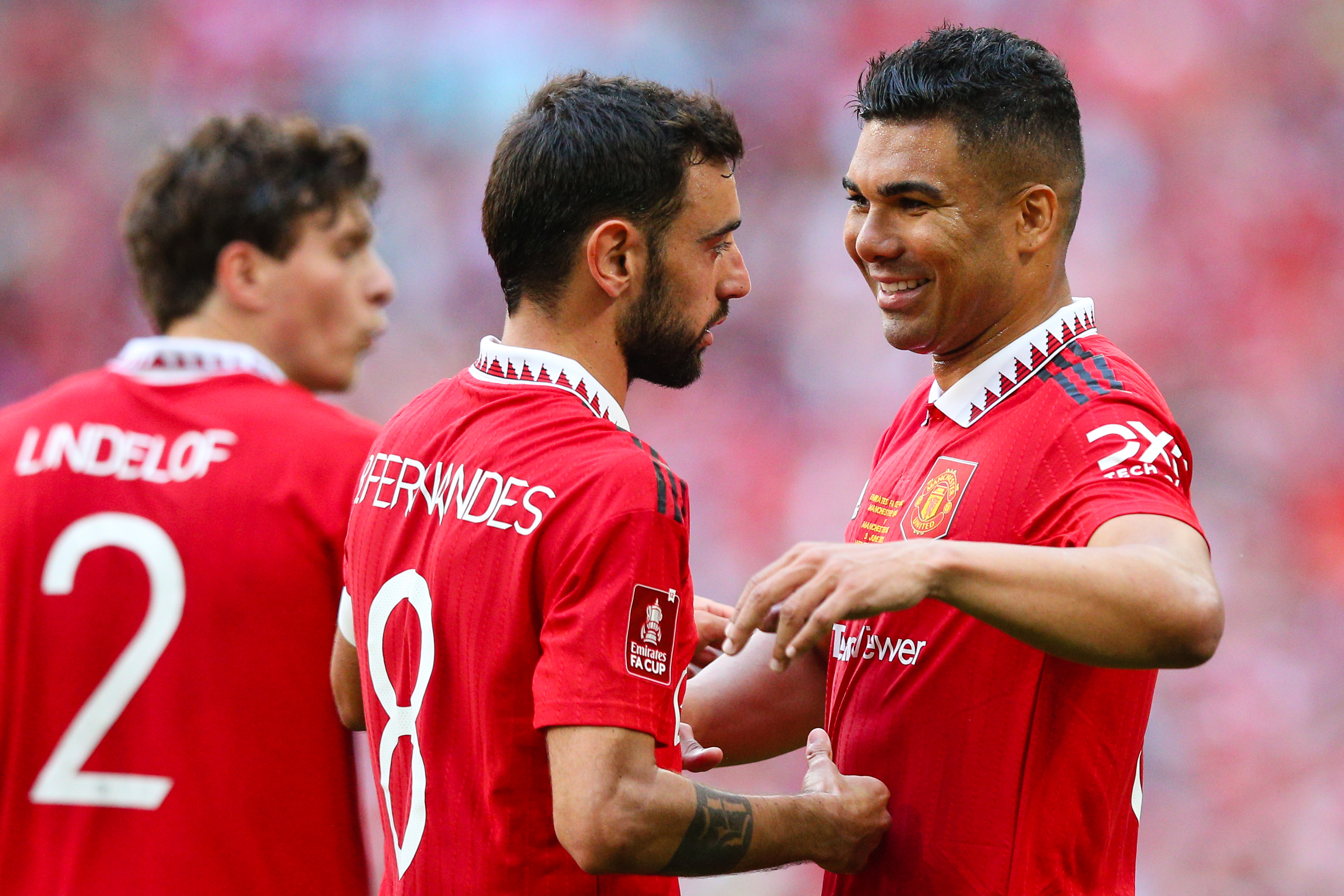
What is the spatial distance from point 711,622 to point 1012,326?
32.9 inches

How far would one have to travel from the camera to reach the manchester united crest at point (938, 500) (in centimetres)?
231

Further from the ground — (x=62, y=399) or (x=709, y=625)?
(x=62, y=399)

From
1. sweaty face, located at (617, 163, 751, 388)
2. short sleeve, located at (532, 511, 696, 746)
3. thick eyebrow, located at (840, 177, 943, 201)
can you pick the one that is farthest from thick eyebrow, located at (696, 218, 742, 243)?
short sleeve, located at (532, 511, 696, 746)

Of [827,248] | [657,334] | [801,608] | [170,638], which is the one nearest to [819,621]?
[801,608]

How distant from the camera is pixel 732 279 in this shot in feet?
7.61

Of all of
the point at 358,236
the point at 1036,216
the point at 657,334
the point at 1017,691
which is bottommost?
the point at 1017,691

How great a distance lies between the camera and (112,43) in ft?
27.6

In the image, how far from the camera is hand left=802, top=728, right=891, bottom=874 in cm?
224

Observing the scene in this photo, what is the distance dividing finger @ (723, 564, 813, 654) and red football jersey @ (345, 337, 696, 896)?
0.21 m

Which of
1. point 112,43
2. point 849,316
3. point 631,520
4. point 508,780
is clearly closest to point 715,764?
point 508,780

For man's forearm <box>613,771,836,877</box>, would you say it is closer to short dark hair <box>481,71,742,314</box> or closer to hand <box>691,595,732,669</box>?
hand <box>691,595,732,669</box>

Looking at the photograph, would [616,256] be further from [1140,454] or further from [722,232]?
[1140,454]

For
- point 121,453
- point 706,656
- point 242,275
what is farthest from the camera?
point 706,656

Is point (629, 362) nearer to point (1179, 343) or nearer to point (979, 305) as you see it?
point (979, 305)
